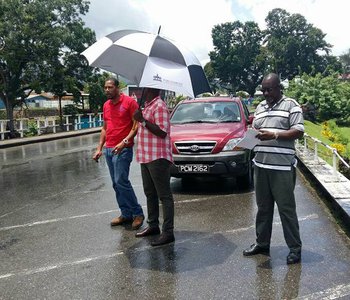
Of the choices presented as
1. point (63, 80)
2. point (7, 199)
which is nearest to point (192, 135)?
point (7, 199)

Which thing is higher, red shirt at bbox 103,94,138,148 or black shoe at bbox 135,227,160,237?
red shirt at bbox 103,94,138,148

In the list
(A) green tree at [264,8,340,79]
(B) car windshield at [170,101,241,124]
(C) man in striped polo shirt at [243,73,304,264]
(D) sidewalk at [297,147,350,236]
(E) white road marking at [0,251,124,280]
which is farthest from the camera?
(A) green tree at [264,8,340,79]

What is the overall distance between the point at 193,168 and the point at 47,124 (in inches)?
756

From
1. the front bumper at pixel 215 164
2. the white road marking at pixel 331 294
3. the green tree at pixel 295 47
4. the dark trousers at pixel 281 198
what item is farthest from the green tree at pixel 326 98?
the green tree at pixel 295 47

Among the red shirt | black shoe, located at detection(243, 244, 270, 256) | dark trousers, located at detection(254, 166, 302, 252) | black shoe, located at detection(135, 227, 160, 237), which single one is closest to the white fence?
the red shirt

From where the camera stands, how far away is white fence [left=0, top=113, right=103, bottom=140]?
22984 millimetres

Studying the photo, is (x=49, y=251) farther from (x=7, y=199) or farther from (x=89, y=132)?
(x=89, y=132)

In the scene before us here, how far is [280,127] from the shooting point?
163 inches

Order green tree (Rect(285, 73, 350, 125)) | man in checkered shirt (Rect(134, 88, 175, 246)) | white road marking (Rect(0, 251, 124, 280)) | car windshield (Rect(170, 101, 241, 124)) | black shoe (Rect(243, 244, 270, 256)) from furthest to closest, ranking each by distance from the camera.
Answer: green tree (Rect(285, 73, 350, 125)) < car windshield (Rect(170, 101, 241, 124)) < man in checkered shirt (Rect(134, 88, 175, 246)) < black shoe (Rect(243, 244, 270, 256)) < white road marking (Rect(0, 251, 124, 280))

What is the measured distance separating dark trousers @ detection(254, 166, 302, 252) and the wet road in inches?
12.5

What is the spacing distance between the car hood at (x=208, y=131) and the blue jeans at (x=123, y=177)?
7.56 feet

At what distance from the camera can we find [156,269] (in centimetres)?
425

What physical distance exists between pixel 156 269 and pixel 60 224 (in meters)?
2.23

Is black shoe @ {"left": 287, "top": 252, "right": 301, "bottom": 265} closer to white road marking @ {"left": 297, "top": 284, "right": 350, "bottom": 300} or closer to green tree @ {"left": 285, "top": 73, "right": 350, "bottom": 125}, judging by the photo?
white road marking @ {"left": 297, "top": 284, "right": 350, "bottom": 300}
